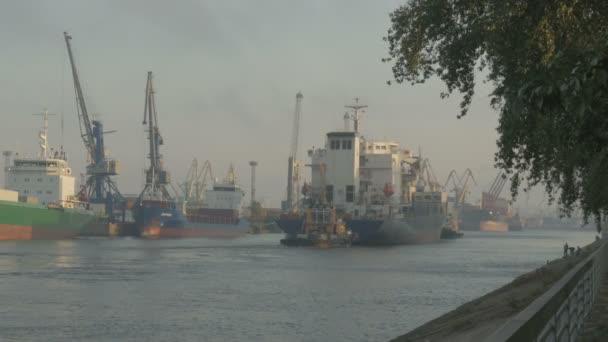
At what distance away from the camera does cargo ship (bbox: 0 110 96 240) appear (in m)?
105

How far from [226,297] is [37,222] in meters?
75.6

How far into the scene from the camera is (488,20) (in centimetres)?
1436

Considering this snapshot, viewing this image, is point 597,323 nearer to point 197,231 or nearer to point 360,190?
point 360,190

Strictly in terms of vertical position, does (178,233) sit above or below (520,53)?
below

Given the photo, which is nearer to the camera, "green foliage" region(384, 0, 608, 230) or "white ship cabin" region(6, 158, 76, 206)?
"green foliage" region(384, 0, 608, 230)

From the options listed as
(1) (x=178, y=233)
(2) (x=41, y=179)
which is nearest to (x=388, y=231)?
(1) (x=178, y=233)

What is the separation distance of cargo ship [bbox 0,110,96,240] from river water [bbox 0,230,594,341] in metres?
39.9

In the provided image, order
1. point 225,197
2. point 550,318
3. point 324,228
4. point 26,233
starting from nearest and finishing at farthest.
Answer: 1. point 550,318
2. point 324,228
3. point 26,233
4. point 225,197

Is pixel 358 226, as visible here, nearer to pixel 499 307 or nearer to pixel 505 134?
pixel 499 307

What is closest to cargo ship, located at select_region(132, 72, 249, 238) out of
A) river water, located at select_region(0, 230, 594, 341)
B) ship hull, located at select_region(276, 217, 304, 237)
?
ship hull, located at select_region(276, 217, 304, 237)

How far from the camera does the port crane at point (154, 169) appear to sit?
15100 centimetres

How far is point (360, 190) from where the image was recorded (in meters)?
106

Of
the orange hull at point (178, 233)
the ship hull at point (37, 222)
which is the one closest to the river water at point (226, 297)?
the ship hull at point (37, 222)

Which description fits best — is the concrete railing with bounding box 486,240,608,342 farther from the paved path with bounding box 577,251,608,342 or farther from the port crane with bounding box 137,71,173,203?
the port crane with bounding box 137,71,173,203
